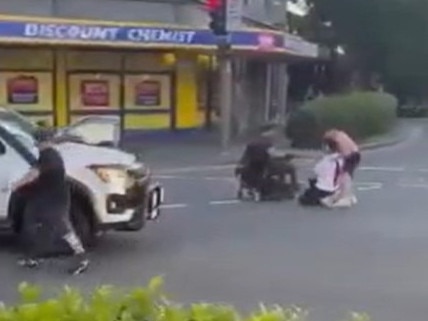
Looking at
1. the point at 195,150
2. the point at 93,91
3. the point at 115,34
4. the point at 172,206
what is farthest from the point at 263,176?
the point at 93,91

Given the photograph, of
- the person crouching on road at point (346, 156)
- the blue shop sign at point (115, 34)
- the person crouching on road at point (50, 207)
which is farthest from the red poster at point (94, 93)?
the person crouching on road at point (50, 207)

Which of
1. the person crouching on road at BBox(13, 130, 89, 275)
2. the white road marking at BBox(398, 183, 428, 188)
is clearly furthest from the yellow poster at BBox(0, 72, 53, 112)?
the person crouching on road at BBox(13, 130, 89, 275)

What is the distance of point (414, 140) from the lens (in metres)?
43.3

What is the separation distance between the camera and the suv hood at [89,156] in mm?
13188

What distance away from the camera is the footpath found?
28562 mm

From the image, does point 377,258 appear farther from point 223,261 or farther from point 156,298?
point 156,298

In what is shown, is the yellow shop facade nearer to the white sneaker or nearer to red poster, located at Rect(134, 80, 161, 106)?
red poster, located at Rect(134, 80, 161, 106)

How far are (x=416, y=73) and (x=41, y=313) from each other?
64539mm

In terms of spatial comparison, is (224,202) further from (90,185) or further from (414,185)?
(90,185)

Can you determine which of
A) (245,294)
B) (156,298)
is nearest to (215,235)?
(245,294)

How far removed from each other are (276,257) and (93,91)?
67.1ft

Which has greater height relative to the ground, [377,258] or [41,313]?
[41,313]

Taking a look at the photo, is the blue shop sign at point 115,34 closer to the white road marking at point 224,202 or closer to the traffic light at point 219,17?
the traffic light at point 219,17

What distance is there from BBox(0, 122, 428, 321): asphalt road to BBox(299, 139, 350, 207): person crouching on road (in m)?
0.29
